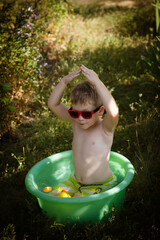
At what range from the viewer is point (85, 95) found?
222cm

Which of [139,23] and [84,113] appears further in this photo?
[139,23]

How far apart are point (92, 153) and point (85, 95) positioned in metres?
0.50

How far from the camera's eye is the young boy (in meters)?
2.20

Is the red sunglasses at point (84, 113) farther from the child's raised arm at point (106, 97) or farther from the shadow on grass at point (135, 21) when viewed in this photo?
the shadow on grass at point (135, 21)

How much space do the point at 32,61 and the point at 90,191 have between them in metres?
2.09

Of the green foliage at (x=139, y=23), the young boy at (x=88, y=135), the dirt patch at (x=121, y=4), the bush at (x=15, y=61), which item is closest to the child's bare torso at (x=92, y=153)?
the young boy at (x=88, y=135)

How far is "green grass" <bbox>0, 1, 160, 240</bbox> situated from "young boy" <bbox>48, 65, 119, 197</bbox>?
1.01 feet

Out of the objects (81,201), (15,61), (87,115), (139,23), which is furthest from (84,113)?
(139,23)

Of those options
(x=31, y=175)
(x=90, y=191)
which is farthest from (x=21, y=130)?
(x=90, y=191)

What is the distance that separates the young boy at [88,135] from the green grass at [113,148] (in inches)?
12.1

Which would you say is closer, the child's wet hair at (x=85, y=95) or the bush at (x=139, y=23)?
the child's wet hair at (x=85, y=95)

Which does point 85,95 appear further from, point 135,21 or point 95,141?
point 135,21

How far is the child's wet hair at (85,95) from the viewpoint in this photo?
221 cm

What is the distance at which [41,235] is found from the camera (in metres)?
2.12
